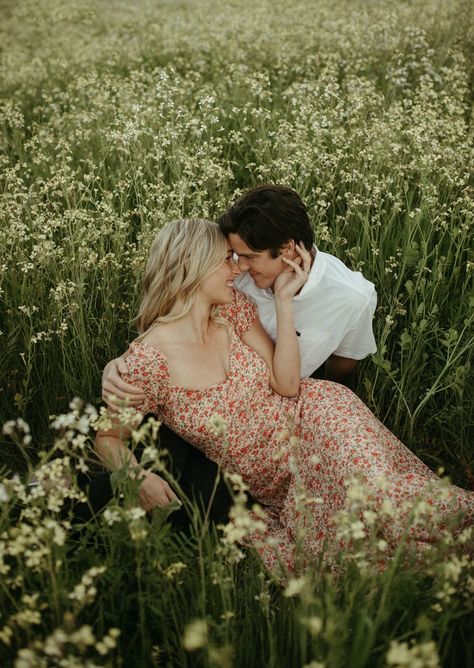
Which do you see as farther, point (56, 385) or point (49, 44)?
point (49, 44)

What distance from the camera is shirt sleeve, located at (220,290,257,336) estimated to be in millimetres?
3406

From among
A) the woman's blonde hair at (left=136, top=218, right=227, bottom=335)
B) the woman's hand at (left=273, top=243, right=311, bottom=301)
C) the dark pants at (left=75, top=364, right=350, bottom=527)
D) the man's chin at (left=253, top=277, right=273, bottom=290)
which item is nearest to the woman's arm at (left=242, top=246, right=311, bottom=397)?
the woman's hand at (left=273, top=243, right=311, bottom=301)

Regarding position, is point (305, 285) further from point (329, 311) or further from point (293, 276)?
point (329, 311)

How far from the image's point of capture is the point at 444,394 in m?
3.78

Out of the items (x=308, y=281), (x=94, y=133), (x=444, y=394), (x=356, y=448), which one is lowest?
(x=444, y=394)

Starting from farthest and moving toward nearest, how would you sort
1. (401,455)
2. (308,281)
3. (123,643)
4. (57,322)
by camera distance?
1. (57,322)
2. (308,281)
3. (401,455)
4. (123,643)

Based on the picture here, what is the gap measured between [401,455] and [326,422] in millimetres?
387

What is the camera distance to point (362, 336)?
11.8ft

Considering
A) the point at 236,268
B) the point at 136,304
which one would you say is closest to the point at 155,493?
the point at 236,268

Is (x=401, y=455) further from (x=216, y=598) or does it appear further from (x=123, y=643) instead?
(x=123, y=643)

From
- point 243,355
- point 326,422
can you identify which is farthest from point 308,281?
point 326,422

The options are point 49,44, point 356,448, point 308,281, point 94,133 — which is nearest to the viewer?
point 356,448

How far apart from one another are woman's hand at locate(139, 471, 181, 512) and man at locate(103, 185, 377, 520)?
0.23 meters

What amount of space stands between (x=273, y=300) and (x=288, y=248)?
34 cm
